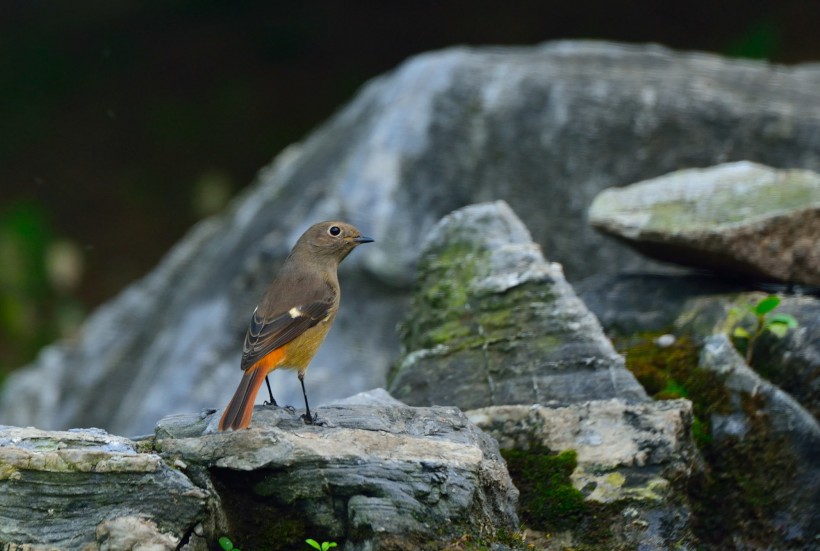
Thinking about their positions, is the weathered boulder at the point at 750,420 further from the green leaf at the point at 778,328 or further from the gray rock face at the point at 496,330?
the gray rock face at the point at 496,330

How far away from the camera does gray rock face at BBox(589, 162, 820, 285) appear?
6.11 meters

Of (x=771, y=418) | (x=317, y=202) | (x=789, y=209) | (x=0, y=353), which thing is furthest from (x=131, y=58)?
(x=771, y=418)

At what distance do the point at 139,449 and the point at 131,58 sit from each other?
12.0m

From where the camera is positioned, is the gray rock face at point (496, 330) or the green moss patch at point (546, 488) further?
the gray rock face at point (496, 330)

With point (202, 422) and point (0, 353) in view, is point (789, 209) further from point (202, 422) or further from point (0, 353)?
point (0, 353)

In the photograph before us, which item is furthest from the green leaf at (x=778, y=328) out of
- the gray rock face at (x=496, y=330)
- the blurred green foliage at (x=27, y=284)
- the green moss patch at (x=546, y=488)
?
the blurred green foliage at (x=27, y=284)

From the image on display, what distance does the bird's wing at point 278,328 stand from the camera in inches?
190

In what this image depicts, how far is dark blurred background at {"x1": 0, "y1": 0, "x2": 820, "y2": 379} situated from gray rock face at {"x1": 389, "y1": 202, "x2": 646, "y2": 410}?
7640 millimetres

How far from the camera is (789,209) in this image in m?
6.15

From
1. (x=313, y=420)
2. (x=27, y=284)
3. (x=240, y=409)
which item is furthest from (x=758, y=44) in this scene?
(x=240, y=409)

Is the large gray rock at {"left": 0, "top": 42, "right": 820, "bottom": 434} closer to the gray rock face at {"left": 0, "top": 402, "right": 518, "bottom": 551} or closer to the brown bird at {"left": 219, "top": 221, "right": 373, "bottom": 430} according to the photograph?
the brown bird at {"left": 219, "top": 221, "right": 373, "bottom": 430}

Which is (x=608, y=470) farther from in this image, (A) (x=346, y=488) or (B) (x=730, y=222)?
(B) (x=730, y=222)

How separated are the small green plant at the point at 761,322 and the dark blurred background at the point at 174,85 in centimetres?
761

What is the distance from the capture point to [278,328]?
195 inches
